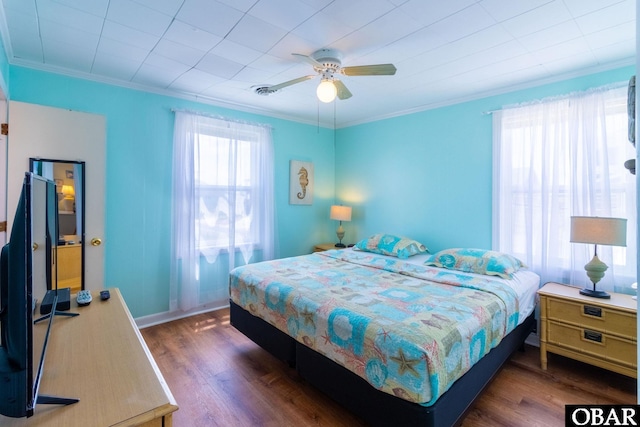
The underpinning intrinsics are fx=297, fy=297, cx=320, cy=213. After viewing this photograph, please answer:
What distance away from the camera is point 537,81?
282 centimetres

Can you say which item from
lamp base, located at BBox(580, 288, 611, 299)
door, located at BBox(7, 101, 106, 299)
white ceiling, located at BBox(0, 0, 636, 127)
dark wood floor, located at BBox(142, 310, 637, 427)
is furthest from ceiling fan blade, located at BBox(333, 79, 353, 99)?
lamp base, located at BBox(580, 288, 611, 299)

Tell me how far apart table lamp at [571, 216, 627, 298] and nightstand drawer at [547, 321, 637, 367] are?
11.6 inches

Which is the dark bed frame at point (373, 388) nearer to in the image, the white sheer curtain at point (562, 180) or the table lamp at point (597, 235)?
the table lamp at point (597, 235)

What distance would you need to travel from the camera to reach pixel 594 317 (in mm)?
2148

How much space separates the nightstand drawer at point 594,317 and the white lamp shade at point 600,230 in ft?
1.58

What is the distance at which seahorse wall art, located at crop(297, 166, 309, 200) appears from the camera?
4.41 metres

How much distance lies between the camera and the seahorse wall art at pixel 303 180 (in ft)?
14.5

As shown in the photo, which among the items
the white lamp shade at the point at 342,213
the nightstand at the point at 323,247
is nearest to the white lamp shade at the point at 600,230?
the white lamp shade at the point at 342,213

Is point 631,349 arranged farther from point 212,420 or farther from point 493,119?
point 212,420

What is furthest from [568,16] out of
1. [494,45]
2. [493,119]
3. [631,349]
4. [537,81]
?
[631,349]

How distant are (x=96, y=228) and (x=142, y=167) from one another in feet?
2.48

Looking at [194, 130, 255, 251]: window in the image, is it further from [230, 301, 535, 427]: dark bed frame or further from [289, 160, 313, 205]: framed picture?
[230, 301, 535, 427]: dark bed frame

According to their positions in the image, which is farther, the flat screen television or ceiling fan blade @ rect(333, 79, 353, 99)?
ceiling fan blade @ rect(333, 79, 353, 99)

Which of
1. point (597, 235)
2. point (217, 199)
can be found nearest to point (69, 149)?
point (217, 199)
